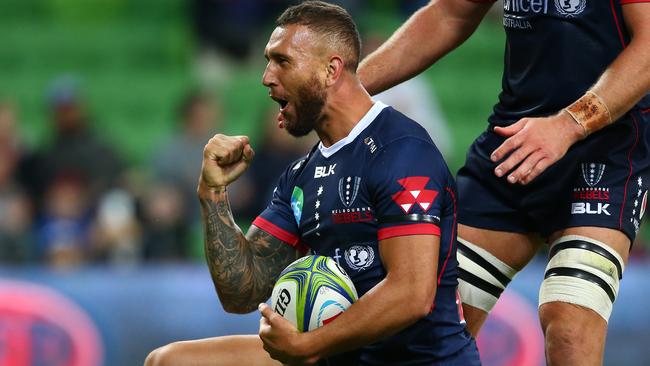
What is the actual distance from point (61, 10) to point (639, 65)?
352 inches

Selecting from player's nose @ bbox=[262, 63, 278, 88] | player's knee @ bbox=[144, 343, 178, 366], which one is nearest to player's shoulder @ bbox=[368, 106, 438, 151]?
player's nose @ bbox=[262, 63, 278, 88]

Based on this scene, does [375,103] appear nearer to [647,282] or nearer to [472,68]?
[647,282]

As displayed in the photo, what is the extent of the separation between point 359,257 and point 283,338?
0.43m

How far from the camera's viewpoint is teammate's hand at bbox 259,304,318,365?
12.9 feet

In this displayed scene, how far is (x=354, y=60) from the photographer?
4246mm

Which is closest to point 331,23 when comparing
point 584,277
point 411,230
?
point 411,230

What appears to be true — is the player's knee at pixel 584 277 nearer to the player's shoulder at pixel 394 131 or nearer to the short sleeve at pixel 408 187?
the short sleeve at pixel 408 187

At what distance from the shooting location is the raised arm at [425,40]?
16.0 feet

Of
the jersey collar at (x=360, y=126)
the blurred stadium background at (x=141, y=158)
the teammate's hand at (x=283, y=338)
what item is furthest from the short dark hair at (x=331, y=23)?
the blurred stadium background at (x=141, y=158)

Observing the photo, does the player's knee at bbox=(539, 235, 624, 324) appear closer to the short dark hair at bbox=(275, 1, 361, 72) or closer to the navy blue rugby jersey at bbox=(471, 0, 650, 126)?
the navy blue rugby jersey at bbox=(471, 0, 650, 126)

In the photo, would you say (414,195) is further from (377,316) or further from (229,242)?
(229,242)

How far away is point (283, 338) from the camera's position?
3.93 m

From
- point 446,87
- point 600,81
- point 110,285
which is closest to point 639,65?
point 600,81

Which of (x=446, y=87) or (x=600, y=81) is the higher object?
(x=446, y=87)
